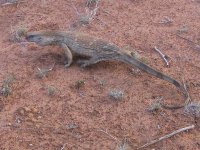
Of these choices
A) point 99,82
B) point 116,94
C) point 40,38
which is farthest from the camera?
point 40,38

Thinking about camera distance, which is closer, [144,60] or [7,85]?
[7,85]

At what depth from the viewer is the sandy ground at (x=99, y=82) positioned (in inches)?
217

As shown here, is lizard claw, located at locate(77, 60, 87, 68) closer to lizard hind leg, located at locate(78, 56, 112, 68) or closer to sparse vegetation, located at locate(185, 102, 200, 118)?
lizard hind leg, located at locate(78, 56, 112, 68)

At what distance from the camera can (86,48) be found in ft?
22.4

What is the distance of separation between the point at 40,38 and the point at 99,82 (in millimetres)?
1391

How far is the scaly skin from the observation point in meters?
6.52

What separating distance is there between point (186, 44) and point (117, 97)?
2.01 m

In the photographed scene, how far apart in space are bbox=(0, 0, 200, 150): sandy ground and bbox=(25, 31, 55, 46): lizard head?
0.19 m

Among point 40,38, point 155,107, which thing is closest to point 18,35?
point 40,38

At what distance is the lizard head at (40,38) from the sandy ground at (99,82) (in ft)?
0.64

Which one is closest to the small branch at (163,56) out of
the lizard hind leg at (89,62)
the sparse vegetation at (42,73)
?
the lizard hind leg at (89,62)

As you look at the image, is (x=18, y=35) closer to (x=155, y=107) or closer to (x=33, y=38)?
(x=33, y=38)

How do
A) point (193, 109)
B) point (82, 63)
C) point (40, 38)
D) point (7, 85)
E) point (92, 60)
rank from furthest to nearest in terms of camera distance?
point (40, 38) < point (82, 63) < point (92, 60) < point (7, 85) < point (193, 109)

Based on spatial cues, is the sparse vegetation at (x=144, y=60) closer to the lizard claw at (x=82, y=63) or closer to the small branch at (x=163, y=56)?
the small branch at (x=163, y=56)
